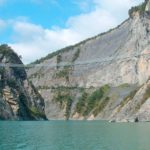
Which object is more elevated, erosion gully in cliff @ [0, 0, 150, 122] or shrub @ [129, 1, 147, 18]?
shrub @ [129, 1, 147, 18]

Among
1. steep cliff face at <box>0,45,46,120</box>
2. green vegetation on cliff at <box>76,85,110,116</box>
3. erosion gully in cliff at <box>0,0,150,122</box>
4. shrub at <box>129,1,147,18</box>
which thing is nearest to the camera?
steep cliff face at <box>0,45,46,120</box>

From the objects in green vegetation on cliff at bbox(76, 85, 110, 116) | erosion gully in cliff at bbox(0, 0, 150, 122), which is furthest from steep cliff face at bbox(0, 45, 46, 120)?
green vegetation on cliff at bbox(76, 85, 110, 116)

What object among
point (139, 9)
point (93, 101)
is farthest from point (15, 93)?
point (139, 9)

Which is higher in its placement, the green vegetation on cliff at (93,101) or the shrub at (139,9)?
the shrub at (139,9)

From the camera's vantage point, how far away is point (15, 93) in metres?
140

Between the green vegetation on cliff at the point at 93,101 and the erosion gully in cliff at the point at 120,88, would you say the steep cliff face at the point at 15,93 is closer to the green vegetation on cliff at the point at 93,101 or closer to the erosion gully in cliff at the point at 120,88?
the erosion gully in cliff at the point at 120,88

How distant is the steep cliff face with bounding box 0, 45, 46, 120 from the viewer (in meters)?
132

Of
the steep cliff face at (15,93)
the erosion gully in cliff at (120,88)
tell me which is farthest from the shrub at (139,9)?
A: the steep cliff face at (15,93)

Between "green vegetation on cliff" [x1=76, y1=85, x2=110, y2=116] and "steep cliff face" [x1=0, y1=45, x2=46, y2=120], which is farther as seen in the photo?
"green vegetation on cliff" [x1=76, y1=85, x2=110, y2=116]

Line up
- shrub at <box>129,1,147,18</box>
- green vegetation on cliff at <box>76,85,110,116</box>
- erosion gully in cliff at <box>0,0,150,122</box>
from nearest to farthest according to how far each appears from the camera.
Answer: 1. erosion gully in cliff at <box>0,0,150,122</box>
2. green vegetation on cliff at <box>76,85,110,116</box>
3. shrub at <box>129,1,147,18</box>

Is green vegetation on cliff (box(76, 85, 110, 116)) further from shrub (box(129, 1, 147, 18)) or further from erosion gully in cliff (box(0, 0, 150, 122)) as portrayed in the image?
shrub (box(129, 1, 147, 18))

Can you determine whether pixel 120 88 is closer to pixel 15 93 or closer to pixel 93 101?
pixel 93 101

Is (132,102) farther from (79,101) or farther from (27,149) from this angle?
(27,149)

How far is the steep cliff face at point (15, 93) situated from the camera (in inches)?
5197
